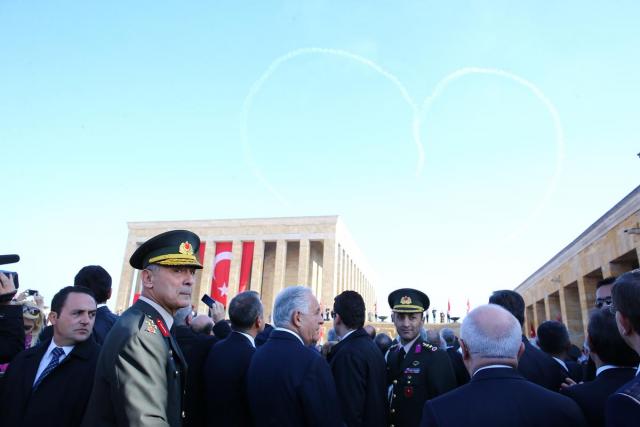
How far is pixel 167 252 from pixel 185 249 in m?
0.12

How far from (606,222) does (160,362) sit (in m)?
18.8

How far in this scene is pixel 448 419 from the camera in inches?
81.3

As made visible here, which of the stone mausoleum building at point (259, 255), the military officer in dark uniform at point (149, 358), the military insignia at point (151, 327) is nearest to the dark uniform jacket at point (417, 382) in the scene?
the military officer in dark uniform at point (149, 358)

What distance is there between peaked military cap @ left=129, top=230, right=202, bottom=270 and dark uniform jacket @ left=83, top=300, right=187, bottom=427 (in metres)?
0.42

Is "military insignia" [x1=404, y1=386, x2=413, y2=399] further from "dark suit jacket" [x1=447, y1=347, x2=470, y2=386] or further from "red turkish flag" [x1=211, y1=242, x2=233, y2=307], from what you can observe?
"red turkish flag" [x1=211, y1=242, x2=233, y2=307]

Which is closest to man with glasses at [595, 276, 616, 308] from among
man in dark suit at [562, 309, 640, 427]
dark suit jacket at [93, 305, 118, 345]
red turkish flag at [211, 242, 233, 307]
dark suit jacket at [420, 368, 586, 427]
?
man in dark suit at [562, 309, 640, 427]

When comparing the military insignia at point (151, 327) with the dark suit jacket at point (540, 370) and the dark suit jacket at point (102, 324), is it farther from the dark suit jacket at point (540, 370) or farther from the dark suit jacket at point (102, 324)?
the dark suit jacket at point (540, 370)

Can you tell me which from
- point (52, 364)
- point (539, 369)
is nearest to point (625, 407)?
point (539, 369)

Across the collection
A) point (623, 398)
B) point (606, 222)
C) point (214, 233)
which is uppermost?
point (214, 233)

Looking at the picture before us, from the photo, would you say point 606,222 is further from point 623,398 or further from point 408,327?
point 623,398

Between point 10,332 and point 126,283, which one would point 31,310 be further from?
point 126,283

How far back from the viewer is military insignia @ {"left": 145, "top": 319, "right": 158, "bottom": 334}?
2.35 metres

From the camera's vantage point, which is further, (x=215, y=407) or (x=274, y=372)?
(x=215, y=407)

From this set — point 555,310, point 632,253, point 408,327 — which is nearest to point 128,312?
point 408,327
